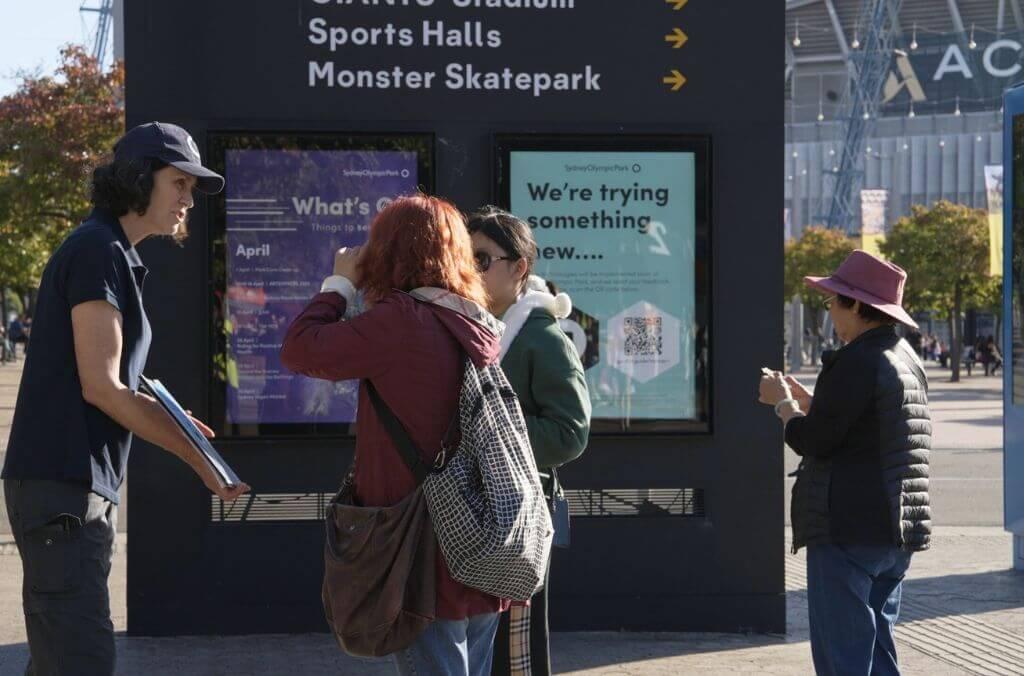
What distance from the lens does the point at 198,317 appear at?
261 inches

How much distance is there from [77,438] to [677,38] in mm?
4071

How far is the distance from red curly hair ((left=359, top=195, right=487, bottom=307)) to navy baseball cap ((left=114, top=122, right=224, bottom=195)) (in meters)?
0.54

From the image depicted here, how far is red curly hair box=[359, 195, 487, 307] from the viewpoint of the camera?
3.56m

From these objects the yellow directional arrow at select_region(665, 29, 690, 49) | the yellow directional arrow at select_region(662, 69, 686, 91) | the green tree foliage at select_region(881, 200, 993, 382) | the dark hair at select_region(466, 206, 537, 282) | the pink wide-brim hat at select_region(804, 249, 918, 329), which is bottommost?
the pink wide-brim hat at select_region(804, 249, 918, 329)

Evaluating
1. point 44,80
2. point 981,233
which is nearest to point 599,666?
point 44,80

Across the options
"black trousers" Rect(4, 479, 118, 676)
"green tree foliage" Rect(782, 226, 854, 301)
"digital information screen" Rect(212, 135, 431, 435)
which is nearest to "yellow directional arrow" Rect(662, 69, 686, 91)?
"digital information screen" Rect(212, 135, 431, 435)

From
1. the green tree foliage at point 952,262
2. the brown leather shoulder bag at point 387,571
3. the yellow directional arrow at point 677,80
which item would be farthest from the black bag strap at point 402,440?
the green tree foliage at point 952,262

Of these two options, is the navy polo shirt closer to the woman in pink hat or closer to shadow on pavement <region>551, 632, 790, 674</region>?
the woman in pink hat

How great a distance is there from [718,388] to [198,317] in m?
2.36

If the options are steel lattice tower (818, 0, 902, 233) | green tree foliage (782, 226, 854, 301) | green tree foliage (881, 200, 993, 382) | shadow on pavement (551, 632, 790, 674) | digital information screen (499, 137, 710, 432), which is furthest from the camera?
steel lattice tower (818, 0, 902, 233)

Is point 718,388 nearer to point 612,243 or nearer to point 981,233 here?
point 612,243

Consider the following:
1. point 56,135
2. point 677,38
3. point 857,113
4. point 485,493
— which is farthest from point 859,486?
point 857,113

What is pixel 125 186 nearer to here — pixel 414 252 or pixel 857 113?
pixel 414 252

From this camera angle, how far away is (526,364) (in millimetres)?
4562
